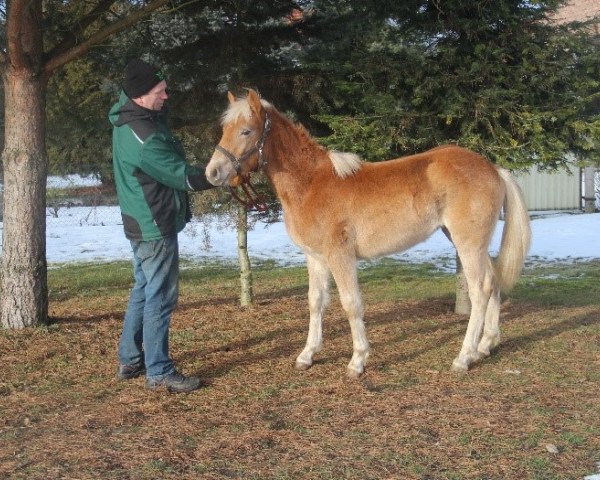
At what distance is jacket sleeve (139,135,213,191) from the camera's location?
487cm

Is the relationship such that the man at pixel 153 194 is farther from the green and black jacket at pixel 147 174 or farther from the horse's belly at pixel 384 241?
the horse's belly at pixel 384 241

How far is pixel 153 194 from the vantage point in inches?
197

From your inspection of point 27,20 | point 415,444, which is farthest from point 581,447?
point 27,20

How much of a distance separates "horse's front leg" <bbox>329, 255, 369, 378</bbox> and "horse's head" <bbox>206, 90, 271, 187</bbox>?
1.04 metres

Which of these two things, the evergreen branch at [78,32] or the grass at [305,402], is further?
the evergreen branch at [78,32]

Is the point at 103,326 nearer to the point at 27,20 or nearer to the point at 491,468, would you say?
the point at 27,20

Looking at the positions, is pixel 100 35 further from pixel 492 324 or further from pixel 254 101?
pixel 492 324

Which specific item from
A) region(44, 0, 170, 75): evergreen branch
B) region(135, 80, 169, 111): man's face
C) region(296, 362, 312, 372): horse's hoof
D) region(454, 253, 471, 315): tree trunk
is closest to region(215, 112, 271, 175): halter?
region(135, 80, 169, 111): man's face

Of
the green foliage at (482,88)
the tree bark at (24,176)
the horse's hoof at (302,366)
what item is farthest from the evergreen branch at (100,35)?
the horse's hoof at (302,366)

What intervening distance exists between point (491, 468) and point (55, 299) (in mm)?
6964

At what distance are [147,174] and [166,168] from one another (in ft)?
0.65

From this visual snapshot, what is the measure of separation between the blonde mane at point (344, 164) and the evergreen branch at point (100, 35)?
7.18 ft

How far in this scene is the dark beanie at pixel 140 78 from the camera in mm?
4965

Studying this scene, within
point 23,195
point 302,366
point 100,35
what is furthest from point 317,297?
point 100,35
